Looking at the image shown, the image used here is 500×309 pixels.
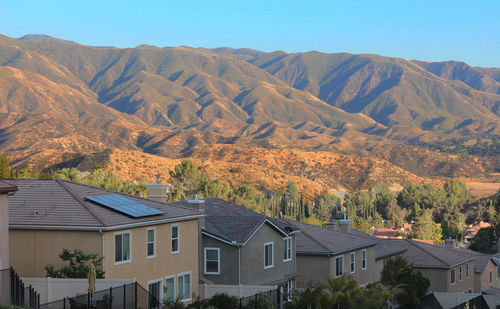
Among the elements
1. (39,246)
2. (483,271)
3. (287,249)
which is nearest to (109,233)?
Result: (39,246)

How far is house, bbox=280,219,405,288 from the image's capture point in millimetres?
33938

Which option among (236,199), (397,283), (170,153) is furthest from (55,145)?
(397,283)

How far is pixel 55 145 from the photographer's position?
15038cm

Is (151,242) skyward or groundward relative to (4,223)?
groundward

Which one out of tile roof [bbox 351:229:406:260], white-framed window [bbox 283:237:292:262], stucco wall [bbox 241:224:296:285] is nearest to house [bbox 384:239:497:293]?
tile roof [bbox 351:229:406:260]

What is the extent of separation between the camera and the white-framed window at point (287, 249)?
32.2m

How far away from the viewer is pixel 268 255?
3095 cm

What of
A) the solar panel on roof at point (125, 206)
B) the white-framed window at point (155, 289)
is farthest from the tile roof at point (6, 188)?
the white-framed window at point (155, 289)

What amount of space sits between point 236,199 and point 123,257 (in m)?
52.1

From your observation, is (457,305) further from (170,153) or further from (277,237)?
(170,153)

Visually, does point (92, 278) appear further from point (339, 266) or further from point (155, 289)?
point (339, 266)

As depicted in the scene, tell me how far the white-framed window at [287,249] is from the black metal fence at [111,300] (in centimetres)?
1057

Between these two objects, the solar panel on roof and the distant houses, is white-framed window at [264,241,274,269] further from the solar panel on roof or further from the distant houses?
the solar panel on roof

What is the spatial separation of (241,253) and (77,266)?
310 inches
